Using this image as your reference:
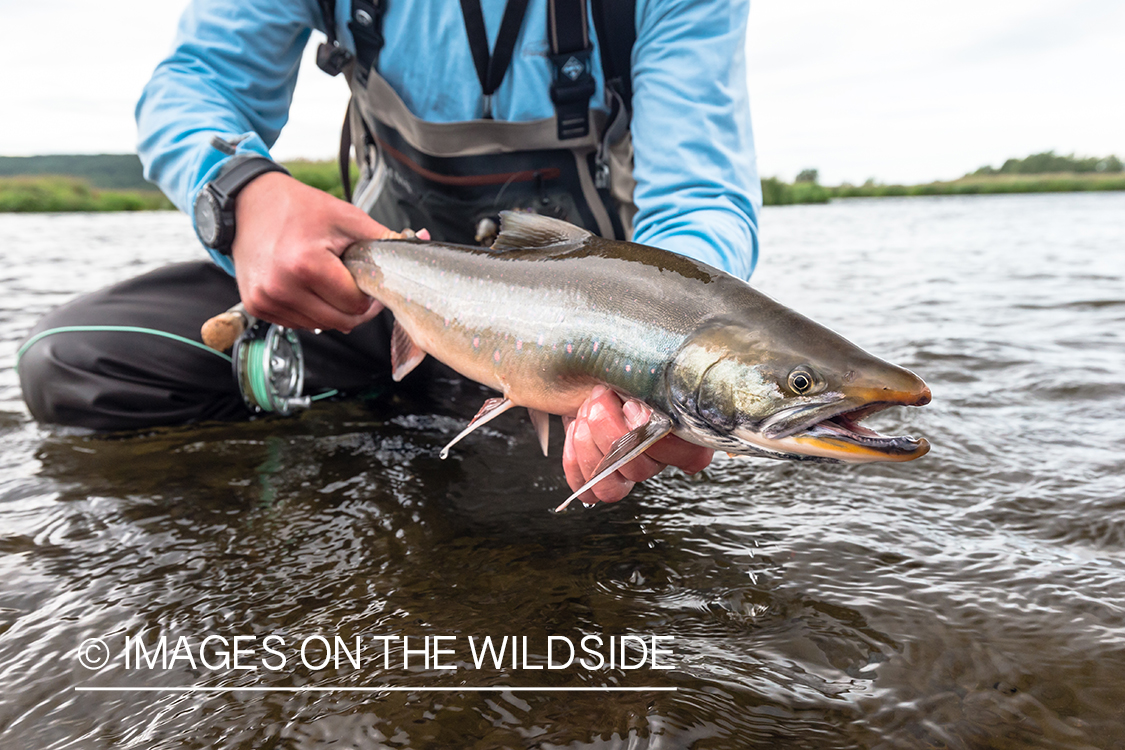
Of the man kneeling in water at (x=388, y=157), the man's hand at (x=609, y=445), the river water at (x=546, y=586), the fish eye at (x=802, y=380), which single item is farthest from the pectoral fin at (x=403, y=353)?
the fish eye at (x=802, y=380)

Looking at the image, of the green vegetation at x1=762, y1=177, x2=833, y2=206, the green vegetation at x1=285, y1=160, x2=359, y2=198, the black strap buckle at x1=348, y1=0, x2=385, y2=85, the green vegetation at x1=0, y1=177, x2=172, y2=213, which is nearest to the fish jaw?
the black strap buckle at x1=348, y1=0, x2=385, y2=85

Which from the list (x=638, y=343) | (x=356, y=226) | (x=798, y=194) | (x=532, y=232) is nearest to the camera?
(x=638, y=343)

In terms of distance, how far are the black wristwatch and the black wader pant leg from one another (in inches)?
33.9

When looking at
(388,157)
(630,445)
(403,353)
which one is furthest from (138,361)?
(630,445)

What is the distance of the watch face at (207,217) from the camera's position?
2355mm

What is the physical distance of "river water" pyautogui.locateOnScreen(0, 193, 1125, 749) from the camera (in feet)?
4.60

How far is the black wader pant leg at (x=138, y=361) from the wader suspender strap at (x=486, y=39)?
1431 mm

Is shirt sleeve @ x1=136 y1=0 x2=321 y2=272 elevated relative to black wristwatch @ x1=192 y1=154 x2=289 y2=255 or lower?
elevated

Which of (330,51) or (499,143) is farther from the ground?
(330,51)

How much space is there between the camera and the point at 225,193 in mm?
2338

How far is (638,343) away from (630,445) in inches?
10.9

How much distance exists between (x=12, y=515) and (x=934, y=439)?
356cm

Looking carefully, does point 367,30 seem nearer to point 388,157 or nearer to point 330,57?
point 330,57

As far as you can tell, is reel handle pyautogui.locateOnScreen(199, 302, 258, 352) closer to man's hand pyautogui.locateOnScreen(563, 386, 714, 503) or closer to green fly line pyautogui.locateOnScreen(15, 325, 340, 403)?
green fly line pyautogui.locateOnScreen(15, 325, 340, 403)
